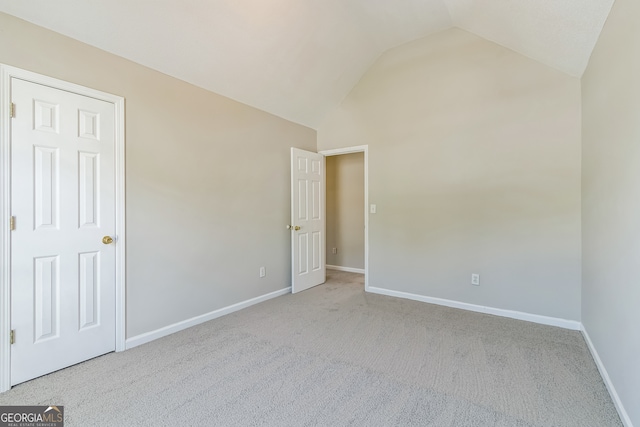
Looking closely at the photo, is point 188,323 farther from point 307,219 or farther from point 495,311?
point 495,311

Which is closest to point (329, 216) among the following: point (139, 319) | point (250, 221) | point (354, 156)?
point (354, 156)

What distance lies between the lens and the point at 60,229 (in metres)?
2.10

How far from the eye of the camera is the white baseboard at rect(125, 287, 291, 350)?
250 centimetres

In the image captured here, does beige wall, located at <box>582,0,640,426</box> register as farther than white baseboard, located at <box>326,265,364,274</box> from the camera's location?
No

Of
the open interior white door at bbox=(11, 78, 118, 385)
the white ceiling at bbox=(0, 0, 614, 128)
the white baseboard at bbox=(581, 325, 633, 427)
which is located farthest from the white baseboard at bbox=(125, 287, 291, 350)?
the white baseboard at bbox=(581, 325, 633, 427)

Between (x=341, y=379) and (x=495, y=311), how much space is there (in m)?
2.13

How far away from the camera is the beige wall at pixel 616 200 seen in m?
1.49

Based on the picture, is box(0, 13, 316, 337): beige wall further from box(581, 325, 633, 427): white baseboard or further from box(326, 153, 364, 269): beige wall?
box(581, 325, 633, 427): white baseboard

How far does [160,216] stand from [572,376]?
349cm

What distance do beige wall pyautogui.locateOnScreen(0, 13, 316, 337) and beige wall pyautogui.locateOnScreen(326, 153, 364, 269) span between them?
2.01m

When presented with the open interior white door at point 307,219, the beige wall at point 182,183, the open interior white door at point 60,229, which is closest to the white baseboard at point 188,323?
the beige wall at point 182,183

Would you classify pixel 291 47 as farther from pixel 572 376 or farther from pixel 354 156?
pixel 572 376

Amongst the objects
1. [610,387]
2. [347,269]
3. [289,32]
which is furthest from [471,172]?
[347,269]

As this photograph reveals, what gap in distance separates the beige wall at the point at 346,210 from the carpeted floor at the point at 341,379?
2539mm
